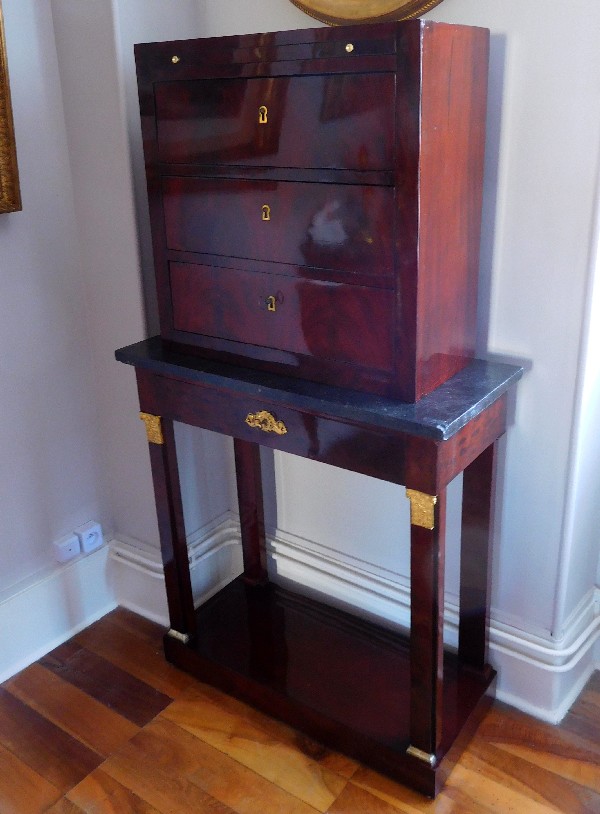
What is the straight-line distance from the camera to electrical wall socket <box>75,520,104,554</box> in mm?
2406

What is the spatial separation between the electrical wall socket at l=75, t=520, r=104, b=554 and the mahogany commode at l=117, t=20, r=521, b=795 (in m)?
0.47

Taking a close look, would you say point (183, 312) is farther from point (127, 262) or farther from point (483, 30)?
point (483, 30)

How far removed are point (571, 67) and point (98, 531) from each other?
1.82 meters

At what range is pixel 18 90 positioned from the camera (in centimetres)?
198

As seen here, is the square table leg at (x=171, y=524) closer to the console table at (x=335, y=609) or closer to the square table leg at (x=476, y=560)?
the console table at (x=335, y=609)

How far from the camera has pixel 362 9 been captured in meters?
1.72

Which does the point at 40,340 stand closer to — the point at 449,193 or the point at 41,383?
the point at 41,383

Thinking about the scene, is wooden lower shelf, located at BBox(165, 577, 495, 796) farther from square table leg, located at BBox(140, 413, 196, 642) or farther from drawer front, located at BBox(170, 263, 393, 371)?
drawer front, located at BBox(170, 263, 393, 371)

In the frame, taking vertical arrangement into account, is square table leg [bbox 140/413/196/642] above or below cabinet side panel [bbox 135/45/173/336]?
below

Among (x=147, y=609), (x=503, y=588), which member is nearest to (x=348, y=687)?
(x=503, y=588)

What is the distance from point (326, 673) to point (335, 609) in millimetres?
270

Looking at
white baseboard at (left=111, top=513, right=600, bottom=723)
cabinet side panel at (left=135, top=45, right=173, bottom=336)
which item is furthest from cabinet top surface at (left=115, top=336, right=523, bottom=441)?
white baseboard at (left=111, top=513, right=600, bottom=723)

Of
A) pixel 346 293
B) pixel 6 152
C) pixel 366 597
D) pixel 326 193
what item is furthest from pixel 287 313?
pixel 366 597

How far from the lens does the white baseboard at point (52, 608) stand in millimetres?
2262
